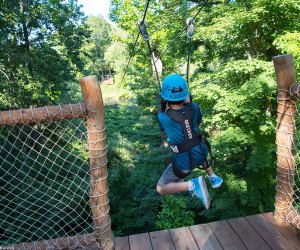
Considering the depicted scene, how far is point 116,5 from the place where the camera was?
9641 mm

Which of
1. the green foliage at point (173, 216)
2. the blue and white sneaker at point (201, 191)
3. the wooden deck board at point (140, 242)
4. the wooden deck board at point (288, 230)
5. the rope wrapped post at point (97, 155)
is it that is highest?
the rope wrapped post at point (97, 155)

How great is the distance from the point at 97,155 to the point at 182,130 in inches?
20.5

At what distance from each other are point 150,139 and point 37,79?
14.6 feet

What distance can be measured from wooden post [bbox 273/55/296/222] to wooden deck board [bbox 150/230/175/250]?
754 mm

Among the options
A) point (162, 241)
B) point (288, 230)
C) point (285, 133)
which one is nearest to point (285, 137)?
point (285, 133)

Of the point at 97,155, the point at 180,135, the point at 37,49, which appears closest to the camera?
the point at 97,155

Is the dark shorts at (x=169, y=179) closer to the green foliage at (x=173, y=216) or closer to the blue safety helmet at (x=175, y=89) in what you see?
the blue safety helmet at (x=175, y=89)

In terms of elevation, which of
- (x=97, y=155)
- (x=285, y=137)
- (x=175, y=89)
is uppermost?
(x=175, y=89)

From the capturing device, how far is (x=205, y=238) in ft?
6.41

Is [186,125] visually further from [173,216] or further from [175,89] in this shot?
[173,216]

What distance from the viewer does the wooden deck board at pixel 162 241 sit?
6.25ft

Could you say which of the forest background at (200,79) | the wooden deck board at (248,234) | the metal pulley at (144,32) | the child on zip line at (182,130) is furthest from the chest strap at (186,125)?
the forest background at (200,79)

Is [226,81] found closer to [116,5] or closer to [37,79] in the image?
[37,79]

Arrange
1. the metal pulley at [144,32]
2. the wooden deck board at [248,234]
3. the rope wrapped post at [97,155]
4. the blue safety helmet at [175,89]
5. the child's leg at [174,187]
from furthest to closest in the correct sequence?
the metal pulley at [144,32]
the child's leg at [174,187]
the wooden deck board at [248,234]
the blue safety helmet at [175,89]
the rope wrapped post at [97,155]
